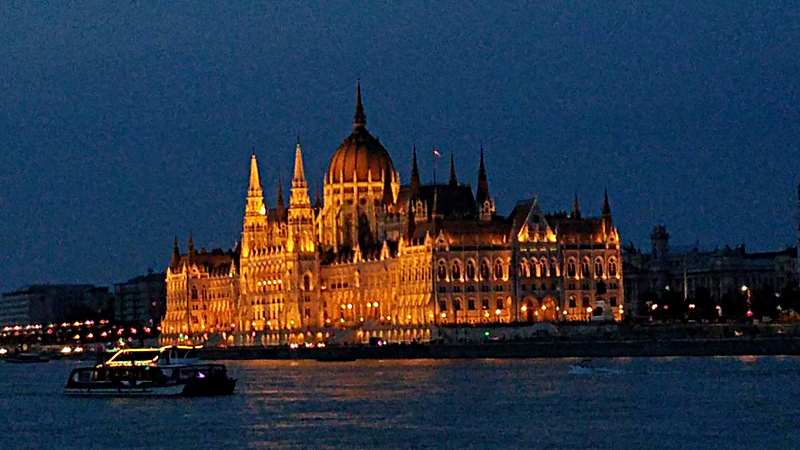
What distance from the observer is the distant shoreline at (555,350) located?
494 ft

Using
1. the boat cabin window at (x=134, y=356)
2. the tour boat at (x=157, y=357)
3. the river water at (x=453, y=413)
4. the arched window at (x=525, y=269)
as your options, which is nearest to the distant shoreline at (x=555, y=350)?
the arched window at (x=525, y=269)

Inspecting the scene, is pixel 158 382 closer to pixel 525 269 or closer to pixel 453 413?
pixel 453 413

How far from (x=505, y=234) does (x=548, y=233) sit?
3.95m

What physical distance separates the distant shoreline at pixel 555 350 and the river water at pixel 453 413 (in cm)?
1840

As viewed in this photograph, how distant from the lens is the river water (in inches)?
3095

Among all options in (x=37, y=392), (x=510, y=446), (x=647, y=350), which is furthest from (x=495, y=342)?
(x=510, y=446)

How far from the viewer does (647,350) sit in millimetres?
158375

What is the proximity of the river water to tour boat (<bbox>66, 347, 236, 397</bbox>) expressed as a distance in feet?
3.32

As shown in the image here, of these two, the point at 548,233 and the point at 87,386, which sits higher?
the point at 548,233

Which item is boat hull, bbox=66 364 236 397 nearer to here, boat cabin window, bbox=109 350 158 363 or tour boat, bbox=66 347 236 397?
tour boat, bbox=66 347 236 397

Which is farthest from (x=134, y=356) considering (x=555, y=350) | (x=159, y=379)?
(x=555, y=350)

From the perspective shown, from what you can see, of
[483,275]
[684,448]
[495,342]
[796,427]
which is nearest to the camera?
[684,448]

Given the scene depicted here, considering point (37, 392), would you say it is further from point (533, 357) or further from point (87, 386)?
point (533, 357)

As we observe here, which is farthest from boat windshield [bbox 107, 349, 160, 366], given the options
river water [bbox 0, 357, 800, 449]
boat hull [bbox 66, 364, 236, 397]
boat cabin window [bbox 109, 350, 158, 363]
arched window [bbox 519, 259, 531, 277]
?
arched window [bbox 519, 259, 531, 277]
